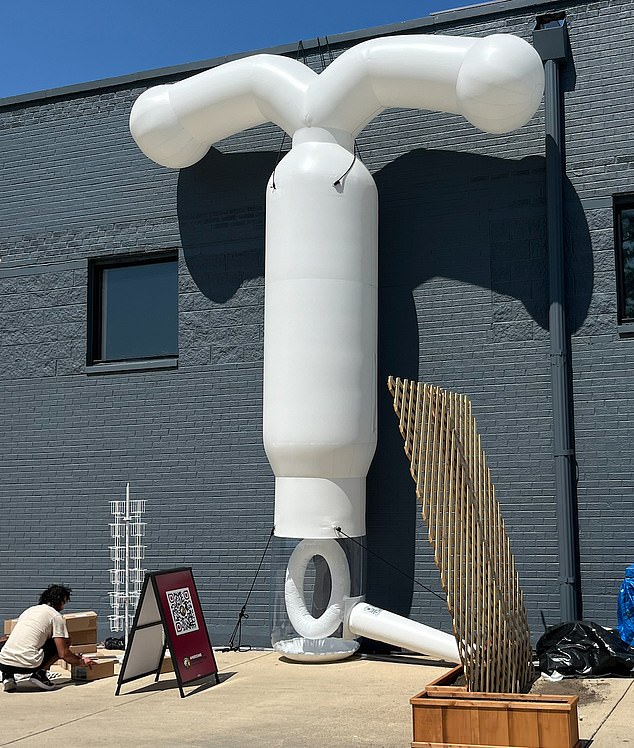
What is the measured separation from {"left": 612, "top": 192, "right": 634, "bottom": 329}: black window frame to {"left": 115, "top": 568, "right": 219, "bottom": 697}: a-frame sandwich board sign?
4.86m

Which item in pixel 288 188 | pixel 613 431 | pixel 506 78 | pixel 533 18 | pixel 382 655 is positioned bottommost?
pixel 382 655

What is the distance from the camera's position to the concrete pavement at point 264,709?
731 centimetres

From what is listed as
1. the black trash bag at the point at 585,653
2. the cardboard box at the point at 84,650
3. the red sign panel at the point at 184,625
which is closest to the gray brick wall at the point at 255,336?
the black trash bag at the point at 585,653

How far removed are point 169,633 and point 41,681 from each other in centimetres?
137

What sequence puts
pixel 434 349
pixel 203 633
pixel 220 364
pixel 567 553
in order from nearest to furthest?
pixel 203 633
pixel 567 553
pixel 434 349
pixel 220 364

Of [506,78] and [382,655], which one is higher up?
[506,78]

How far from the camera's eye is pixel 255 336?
11.9 metres

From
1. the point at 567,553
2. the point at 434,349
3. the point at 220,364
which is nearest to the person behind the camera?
the point at 567,553

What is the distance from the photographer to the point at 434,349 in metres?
11.1

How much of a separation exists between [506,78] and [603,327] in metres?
2.56

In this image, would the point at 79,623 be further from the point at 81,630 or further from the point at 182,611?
the point at 182,611

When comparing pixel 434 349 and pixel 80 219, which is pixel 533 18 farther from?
pixel 80 219

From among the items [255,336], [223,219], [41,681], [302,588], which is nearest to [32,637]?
[41,681]

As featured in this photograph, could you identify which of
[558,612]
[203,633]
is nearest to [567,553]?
[558,612]
